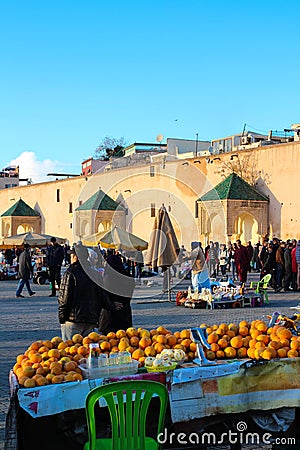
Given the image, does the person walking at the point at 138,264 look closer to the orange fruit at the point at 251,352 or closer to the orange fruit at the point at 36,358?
the orange fruit at the point at 251,352

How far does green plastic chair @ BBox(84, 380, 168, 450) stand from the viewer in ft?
11.7

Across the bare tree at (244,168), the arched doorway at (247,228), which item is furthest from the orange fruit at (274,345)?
the bare tree at (244,168)

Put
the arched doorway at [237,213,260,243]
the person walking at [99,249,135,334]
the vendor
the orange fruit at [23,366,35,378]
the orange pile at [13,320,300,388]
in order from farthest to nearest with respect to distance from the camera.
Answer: the arched doorway at [237,213,260,243] → the vendor → the person walking at [99,249,135,334] → the orange pile at [13,320,300,388] → the orange fruit at [23,366,35,378]

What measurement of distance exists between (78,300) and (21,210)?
148 feet

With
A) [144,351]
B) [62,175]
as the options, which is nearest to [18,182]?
[62,175]

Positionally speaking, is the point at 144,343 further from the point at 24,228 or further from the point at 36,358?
the point at 24,228

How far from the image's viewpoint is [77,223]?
44.2 m

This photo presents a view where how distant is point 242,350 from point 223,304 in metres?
9.28

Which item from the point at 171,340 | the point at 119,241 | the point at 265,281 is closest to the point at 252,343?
the point at 171,340

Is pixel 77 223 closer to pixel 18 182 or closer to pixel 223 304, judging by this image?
pixel 223 304

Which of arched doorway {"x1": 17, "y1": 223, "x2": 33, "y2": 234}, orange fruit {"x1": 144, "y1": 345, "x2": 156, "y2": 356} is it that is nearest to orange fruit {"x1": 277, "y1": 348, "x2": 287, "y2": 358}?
orange fruit {"x1": 144, "y1": 345, "x2": 156, "y2": 356}

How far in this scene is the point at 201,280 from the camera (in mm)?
14133

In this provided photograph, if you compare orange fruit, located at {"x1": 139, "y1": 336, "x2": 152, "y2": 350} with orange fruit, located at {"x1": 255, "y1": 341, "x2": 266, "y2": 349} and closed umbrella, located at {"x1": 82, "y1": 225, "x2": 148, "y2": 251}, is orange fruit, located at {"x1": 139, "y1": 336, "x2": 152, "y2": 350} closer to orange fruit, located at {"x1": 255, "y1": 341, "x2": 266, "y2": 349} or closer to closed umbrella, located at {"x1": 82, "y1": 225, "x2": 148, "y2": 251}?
orange fruit, located at {"x1": 255, "y1": 341, "x2": 266, "y2": 349}

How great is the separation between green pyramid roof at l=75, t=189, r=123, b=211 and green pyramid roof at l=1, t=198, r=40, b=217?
8839 mm
